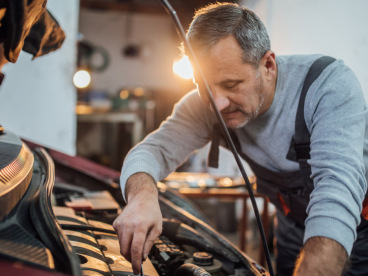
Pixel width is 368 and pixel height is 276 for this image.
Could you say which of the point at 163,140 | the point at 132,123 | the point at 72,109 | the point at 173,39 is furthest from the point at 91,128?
the point at 163,140

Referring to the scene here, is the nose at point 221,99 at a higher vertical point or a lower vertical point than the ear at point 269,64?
lower

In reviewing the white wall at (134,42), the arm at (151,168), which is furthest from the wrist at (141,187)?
the white wall at (134,42)

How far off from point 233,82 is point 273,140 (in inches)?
12.3

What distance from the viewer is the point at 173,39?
667 centimetres

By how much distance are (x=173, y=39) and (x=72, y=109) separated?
13.8 feet

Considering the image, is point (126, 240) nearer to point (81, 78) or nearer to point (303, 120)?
point (303, 120)

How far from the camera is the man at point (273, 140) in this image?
827 millimetres

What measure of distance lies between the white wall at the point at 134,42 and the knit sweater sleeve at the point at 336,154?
18.6ft

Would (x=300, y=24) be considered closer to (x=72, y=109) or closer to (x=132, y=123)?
(x=72, y=109)

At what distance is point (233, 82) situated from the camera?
3.62ft

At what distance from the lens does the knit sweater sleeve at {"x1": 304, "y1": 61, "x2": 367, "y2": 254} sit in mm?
812

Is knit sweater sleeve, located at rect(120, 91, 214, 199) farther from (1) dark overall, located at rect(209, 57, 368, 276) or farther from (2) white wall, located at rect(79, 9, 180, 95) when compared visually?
(2) white wall, located at rect(79, 9, 180, 95)

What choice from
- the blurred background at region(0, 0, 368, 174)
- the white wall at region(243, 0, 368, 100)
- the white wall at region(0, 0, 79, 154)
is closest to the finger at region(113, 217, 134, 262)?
the blurred background at region(0, 0, 368, 174)

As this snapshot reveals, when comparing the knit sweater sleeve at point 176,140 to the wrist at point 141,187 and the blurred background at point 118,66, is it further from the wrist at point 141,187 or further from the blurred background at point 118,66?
the blurred background at point 118,66
